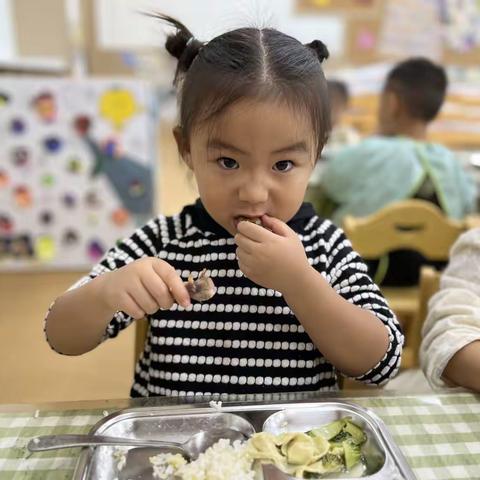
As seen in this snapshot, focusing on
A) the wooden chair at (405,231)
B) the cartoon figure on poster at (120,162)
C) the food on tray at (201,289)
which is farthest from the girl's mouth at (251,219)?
the cartoon figure on poster at (120,162)

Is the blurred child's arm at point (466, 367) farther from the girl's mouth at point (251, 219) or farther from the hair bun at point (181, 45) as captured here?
the hair bun at point (181, 45)

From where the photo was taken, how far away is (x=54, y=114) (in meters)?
2.42

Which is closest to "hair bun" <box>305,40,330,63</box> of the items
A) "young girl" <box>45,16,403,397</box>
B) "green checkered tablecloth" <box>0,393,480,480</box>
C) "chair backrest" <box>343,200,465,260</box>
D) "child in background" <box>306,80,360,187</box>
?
"young girl" <box>45,16,403,397</box>

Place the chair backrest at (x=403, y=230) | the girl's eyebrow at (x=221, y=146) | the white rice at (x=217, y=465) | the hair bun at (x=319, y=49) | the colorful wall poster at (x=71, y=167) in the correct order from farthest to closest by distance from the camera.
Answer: the colorful wall poster at (x=71, y=167) → the chair backrest at (x=403, y=230) → the hair bun at (x=319, y=49) → the girl's eyebrow at (x=221, y=146) → the white rice at (x=217, y=465)

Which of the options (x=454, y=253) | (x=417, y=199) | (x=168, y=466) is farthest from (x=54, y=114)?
(x=168, y=466)

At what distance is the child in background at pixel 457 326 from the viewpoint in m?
0.77

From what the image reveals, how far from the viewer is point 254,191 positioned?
0.69m

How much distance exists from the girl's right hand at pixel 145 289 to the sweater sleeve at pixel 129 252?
13cm

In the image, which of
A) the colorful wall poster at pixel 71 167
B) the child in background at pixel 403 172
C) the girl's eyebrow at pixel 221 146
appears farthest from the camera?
the colorful wall poster at pixel 71 167

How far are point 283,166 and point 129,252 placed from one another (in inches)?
11.5

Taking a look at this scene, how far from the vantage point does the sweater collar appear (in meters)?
0.88

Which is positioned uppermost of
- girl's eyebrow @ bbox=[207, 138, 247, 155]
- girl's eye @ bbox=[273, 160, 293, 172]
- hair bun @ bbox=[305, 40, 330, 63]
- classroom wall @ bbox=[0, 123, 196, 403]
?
hair bun @ bbox=[305, 40, 330, 63]

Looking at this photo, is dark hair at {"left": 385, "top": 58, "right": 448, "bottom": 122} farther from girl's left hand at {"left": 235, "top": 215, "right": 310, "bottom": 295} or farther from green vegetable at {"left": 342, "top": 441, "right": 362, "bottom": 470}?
green vegetable at {"left": 342, "top": 441, "right": 362, "bottom": 470}

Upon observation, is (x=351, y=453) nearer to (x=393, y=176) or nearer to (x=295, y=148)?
(x=295, y=148)
